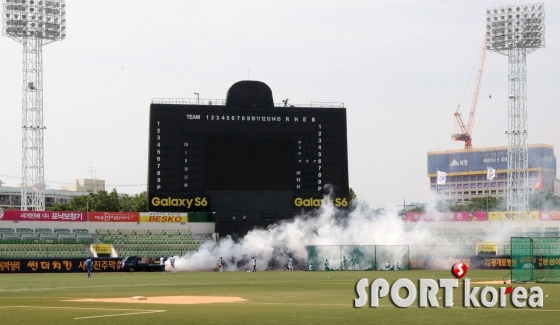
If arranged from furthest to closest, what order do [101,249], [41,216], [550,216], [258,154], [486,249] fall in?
[550,216], [41,216], [486,249], [101,249], [258,154]

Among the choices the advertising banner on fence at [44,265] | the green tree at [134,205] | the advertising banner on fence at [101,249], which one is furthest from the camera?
the green tree at [134,205]

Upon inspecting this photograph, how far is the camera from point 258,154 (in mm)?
58188

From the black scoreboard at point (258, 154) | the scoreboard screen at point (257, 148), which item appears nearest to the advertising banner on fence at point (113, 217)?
the black scoreboard at point (258, 154)

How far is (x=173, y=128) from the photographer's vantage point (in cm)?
5616

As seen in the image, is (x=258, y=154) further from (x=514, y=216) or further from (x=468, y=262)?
(x=514, y=216)

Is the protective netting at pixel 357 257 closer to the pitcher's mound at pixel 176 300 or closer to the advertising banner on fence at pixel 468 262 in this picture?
the advertising banner on fence at pixel 468 262

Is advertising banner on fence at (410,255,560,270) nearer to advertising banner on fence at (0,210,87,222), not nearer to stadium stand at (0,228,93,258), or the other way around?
stadium stand at (0,228,93,258)

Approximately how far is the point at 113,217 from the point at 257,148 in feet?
115

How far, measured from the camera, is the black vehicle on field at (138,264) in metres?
69.7

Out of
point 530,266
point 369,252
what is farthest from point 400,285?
point 369,252

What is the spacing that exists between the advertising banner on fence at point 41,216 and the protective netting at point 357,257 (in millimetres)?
26500

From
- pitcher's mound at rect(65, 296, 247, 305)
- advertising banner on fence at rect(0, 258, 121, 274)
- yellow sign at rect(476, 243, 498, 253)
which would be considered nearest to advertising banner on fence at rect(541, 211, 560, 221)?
yellow sign at rect(476, 243, 498, 253)

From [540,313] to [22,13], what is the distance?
8342 cm

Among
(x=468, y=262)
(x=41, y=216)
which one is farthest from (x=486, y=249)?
(x=41, y=216)
